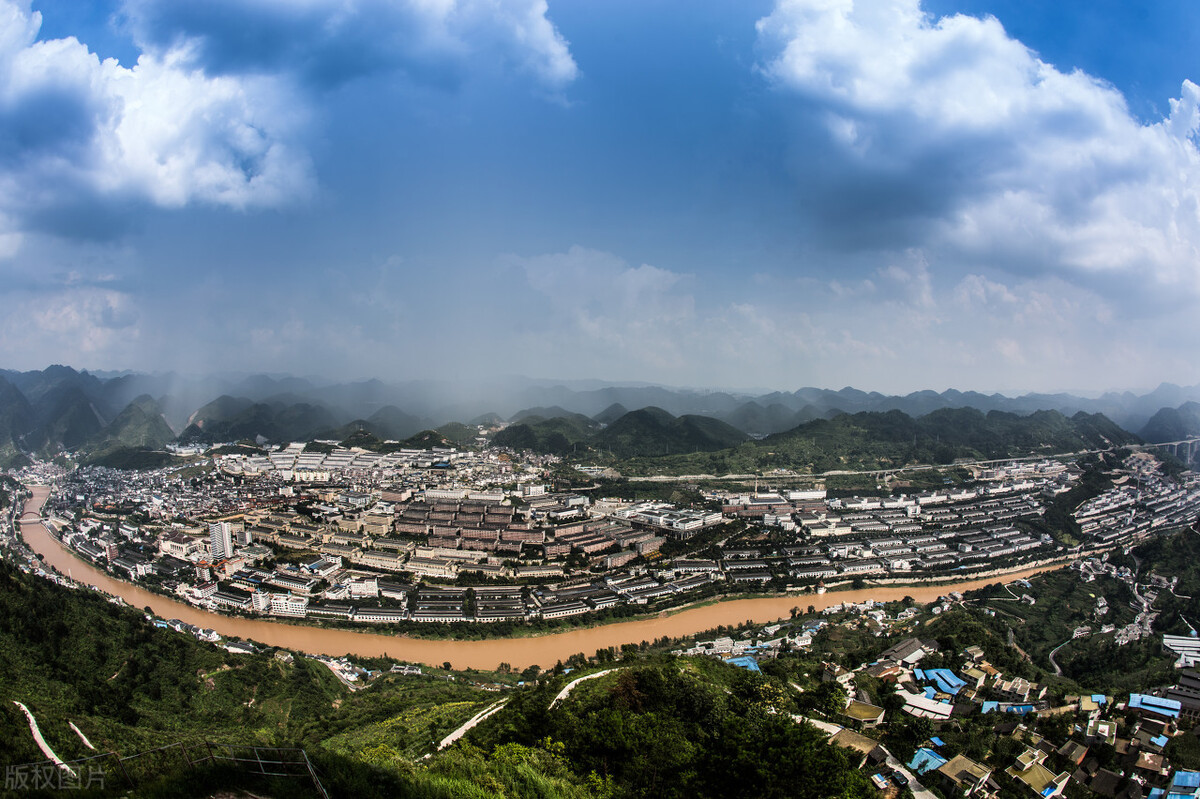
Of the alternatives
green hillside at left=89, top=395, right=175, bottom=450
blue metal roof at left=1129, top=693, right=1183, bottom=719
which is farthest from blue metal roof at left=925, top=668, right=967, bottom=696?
green hillside at left=89, top=395, right=175, bottom=450

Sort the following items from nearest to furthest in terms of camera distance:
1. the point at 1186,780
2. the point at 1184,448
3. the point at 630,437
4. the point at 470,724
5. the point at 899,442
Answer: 1. the point at 1186,780
2. the point at 470,724
3. the point at 1184,448
4. the point at 899,442
5. the point at 630,437

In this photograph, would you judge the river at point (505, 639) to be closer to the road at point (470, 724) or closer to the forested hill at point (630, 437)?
the road at point (470, 724)

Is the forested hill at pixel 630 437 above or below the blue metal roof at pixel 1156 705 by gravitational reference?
above

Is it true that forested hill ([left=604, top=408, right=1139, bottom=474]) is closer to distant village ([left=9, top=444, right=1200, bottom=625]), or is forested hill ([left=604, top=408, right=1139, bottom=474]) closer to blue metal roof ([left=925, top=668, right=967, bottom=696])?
distant village ([left=9, top=444, right=1200, bottom=625])

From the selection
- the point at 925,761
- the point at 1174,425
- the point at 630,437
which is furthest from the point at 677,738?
the point at 1174,425

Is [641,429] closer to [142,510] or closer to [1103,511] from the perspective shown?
[1103,511]

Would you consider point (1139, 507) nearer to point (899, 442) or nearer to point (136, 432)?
point (899, 442)

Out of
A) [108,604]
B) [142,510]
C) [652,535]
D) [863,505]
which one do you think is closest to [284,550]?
[108,604]

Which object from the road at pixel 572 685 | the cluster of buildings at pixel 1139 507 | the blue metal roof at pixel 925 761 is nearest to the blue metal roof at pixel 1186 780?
the blue metal roof at pixel 925 761
